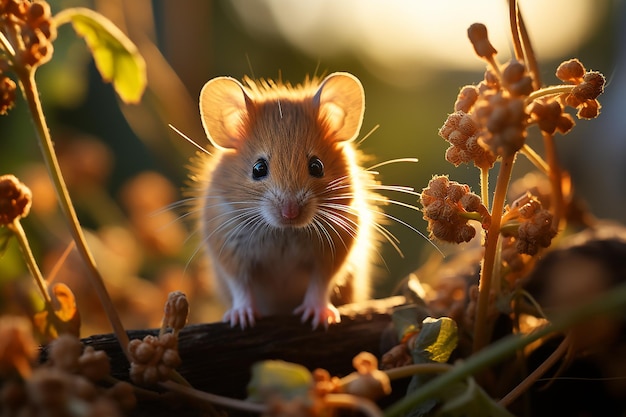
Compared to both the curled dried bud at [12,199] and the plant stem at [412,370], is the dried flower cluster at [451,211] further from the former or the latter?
the curled dried bud at [12,199]

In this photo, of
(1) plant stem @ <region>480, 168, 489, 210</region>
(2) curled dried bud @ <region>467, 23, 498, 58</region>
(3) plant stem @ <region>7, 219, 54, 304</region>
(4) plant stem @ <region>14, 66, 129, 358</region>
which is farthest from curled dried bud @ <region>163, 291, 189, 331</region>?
(2) curled dried bud @ <region>467, 23, 498, 58</region>

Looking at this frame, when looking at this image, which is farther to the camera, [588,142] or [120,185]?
[120,185]

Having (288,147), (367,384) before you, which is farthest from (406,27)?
(367,384)

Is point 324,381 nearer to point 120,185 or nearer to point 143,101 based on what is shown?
point 143,101

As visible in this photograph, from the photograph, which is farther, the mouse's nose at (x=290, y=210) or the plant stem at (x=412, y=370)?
the mouse's nose at (x=290, y=210)

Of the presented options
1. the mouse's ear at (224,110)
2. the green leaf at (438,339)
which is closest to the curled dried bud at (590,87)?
the green leaf at (438,339)

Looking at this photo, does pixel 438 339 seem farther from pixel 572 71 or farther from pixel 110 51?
pixel 110 51

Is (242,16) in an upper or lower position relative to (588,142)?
upper

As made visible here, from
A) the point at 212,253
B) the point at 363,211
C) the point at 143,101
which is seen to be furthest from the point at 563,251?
the point at 143,101
